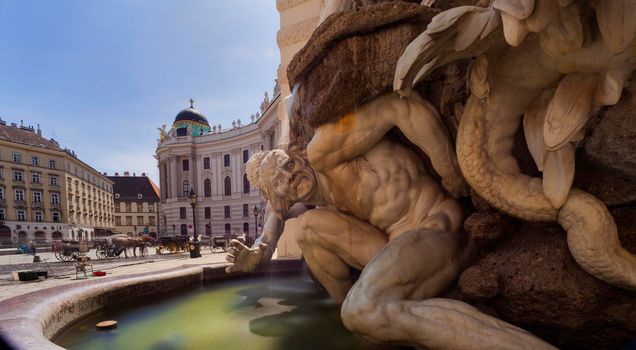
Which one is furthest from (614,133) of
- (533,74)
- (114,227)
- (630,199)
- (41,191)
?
(114,227)

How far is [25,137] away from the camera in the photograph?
44.8m

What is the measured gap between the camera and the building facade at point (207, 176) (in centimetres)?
4222

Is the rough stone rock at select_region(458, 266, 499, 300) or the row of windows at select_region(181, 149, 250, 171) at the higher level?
the row of windows at select_region(181, 149, 250, 171)

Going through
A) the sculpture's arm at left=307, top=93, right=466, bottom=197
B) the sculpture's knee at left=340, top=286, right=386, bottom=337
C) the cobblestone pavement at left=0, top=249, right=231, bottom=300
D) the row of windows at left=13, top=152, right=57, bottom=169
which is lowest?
the cobblestone pavement at left=0, top=249, right=231, bottom=300

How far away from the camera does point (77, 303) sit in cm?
283

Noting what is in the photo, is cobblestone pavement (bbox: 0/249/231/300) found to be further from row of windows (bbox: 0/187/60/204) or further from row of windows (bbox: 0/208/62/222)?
row of windows (bbox: 0/187/60/204)

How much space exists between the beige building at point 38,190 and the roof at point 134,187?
539 inches

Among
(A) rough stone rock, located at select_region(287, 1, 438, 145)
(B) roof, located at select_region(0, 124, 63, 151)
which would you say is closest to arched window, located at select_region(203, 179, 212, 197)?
(B) roof, located at select_region(0, 124, 63, 151)

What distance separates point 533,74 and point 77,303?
10.9ft

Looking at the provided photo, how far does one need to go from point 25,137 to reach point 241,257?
180 feet

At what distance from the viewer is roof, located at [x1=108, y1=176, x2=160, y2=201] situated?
221ft

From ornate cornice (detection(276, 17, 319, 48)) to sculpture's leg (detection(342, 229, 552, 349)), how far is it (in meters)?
6.28

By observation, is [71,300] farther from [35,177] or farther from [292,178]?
[35,177]

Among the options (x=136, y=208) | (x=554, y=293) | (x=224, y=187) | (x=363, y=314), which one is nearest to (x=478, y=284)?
(x=554, y=293)
